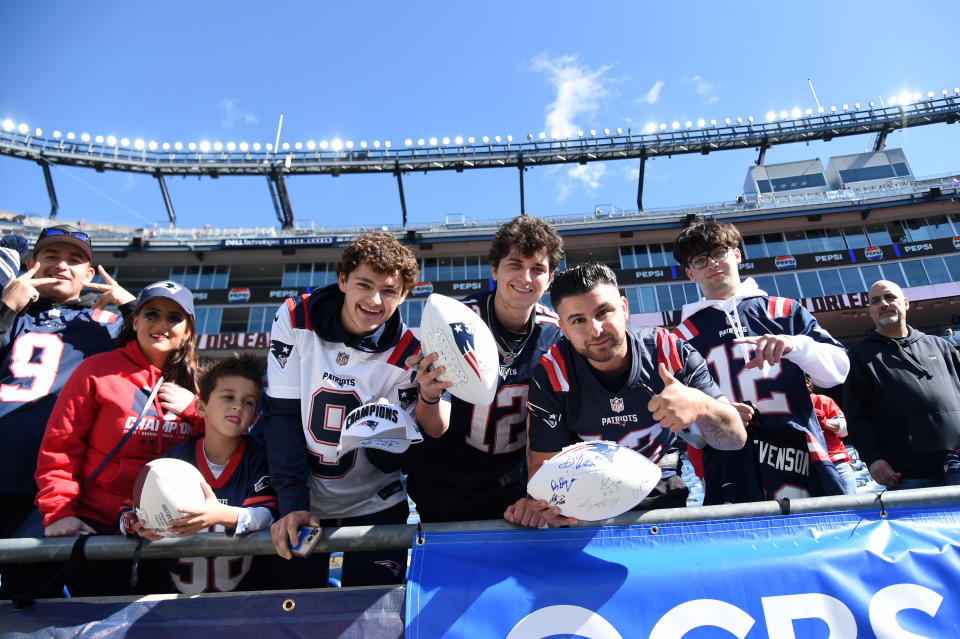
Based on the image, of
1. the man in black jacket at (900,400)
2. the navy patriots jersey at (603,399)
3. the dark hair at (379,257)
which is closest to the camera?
the navy patriots jersey at (603,399)

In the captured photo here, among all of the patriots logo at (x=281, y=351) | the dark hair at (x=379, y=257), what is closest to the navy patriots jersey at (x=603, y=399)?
the dark hair at (x=379, y=257)

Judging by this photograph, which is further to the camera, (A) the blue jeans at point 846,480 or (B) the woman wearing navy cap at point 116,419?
(A) the blue jeans at point 846,480

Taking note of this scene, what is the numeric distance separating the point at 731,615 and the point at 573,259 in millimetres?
29175

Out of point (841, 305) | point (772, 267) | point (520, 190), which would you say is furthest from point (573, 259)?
point (841, 305)

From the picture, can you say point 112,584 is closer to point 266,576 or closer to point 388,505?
point 266,576

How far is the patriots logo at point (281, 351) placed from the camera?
2400mm

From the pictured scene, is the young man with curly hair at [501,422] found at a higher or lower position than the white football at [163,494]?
higher

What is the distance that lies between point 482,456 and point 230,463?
1.24m

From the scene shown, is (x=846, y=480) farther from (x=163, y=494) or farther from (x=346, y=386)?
(x=163, y=494)

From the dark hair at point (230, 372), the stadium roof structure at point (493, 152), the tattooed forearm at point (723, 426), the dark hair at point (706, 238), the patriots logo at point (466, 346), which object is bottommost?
the tattooed forearm at point (723, 426)

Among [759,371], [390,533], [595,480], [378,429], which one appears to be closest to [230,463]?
[378,429]

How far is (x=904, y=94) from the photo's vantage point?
34.9 m

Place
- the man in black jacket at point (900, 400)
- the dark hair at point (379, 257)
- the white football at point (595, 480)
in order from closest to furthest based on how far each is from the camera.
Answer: the white football at point (595, 480) < the dark hair at point (379, 257) < the man in black jacket at point (900, 400)

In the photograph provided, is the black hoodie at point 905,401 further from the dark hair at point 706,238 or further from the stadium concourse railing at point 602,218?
the stadium concourse railing at point 602,218
